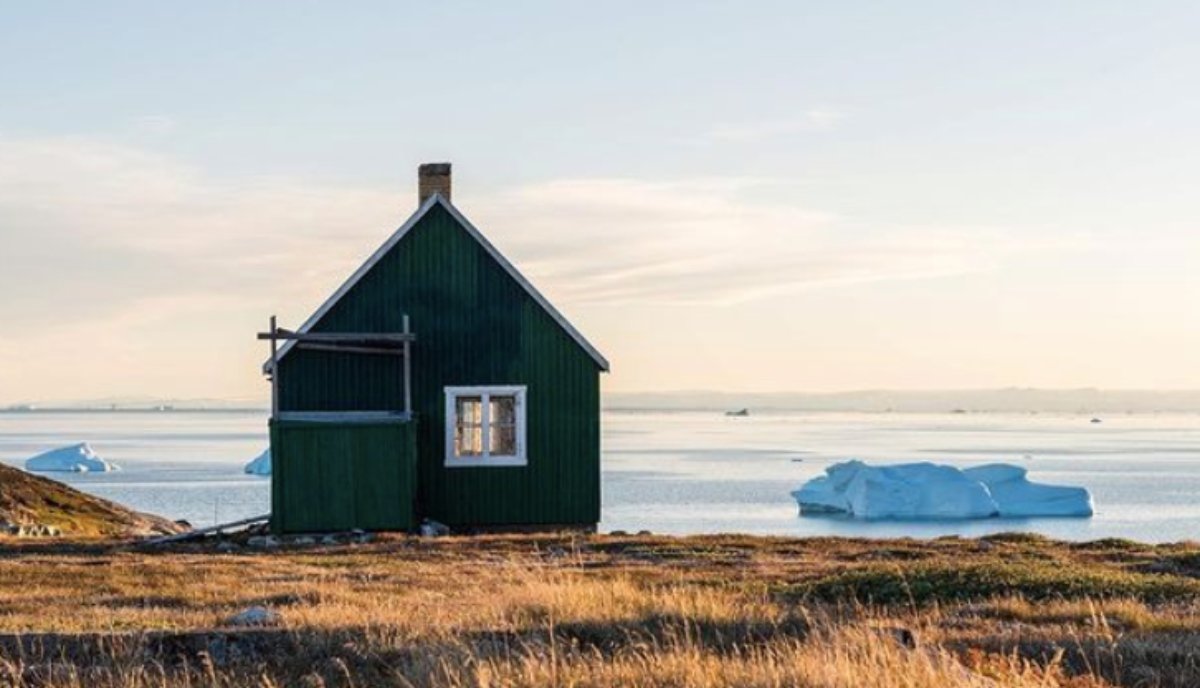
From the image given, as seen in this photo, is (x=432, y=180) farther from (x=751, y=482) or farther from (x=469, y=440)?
(x=751, y=482)

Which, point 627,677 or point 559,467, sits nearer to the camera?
point 627,677

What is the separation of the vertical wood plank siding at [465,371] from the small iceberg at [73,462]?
96.1 m

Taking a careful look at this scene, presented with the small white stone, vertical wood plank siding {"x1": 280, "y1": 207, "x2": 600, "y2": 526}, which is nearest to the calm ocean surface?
vertical wood plank siding {"x1": 280, "y1": 207, "x2": 600, "y2": 526}

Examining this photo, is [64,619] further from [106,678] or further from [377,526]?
[377,526]

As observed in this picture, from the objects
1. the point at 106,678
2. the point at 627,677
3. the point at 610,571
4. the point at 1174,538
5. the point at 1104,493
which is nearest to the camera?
the point at 627,677

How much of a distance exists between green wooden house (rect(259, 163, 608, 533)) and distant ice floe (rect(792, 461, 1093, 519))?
146 feet

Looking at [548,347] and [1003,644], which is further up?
[548,347]

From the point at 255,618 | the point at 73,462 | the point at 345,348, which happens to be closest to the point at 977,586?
the point at 255,618

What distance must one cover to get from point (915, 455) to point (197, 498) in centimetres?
8368

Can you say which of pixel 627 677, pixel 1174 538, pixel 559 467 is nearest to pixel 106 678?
pixel 627 677

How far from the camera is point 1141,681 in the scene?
1192 cm

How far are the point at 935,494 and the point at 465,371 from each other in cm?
4650

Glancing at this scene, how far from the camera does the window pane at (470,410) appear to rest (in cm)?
3350

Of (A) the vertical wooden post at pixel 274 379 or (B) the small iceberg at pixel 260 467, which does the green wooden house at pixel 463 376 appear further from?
(B) the small iceberg at pixel 260 467
